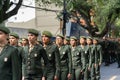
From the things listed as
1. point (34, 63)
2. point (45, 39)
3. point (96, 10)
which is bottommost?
point (34, 63)

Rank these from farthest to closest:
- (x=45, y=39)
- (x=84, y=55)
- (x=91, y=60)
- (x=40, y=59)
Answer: (x=91, y=60)
(x=84, y=55)
(x=45, y=39)
(x=40, y=59)

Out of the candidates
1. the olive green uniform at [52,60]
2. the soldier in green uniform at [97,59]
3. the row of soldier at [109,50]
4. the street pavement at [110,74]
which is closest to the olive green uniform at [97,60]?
the soldier in green uniform at [97,59]

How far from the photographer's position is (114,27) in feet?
168

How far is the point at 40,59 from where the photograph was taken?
932 cm

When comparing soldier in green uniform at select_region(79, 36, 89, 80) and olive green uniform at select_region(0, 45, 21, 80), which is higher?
olive green uniform at select_region(0, 45, 21, 80)

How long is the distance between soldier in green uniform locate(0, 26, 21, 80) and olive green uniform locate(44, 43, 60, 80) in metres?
3.58

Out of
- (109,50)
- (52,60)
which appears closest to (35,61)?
(52,60)

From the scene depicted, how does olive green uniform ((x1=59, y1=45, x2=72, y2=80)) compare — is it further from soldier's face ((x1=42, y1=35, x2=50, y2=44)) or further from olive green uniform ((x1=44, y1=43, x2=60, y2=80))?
→ soldier's face ((x1=42, y1=35, x2=50, y2=44))

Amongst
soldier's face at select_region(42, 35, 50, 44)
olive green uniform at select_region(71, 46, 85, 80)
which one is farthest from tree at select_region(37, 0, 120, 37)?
soldier's face at select_region(42, 35, 50, 44)

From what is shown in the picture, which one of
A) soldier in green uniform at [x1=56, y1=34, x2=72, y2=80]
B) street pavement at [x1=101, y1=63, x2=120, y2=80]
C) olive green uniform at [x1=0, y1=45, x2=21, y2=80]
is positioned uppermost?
olive green uniform at [x1=0, y1=45, x2=21, y2=80]

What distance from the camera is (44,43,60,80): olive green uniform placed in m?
10.1

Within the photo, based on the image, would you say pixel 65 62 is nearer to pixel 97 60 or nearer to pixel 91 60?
pixel 91 60

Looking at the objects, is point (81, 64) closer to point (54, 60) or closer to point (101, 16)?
point (54, 60)

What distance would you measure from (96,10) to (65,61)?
77.8ft
